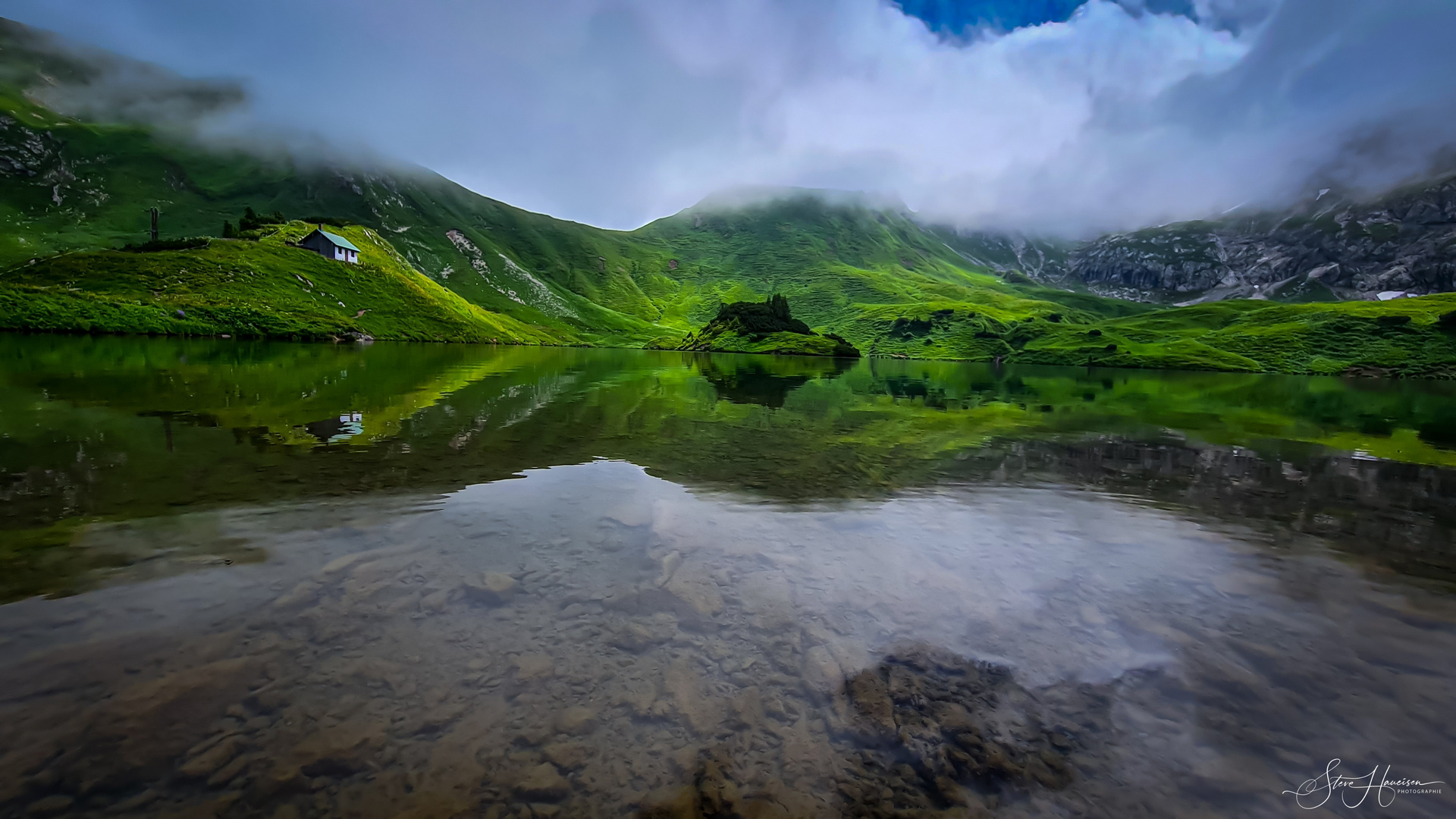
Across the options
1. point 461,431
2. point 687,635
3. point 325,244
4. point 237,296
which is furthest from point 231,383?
point 325,244

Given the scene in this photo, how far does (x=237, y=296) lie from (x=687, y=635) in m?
143

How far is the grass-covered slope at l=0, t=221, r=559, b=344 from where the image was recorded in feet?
284

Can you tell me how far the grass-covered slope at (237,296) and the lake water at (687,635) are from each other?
97.0 metres

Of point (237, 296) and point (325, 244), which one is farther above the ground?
point (325, 244)

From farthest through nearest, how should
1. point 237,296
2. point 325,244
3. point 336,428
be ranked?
point 325,244 → point 237,296 → point 336,428

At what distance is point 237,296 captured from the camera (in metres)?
110

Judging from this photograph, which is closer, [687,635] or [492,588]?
[687,635]

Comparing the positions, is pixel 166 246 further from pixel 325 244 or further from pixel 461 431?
pixel 461 431

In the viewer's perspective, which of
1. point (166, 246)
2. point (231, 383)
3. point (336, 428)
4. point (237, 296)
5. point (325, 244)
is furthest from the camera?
point (325, 244)

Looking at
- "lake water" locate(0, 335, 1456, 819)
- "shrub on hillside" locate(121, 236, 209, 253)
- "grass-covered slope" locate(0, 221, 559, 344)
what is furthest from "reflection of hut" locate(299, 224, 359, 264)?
"lake water" locate(0, 335, 1456, 819)

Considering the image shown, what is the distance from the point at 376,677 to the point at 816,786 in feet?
19.9

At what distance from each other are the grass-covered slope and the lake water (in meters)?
97.0

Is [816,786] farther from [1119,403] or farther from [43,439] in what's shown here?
[1119,403]

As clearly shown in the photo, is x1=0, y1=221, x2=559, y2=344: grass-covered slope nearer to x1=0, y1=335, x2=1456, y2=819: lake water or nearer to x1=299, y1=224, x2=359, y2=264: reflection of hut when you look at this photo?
x1=299, y1=224, x2=359, y2=264: reflection of hut
